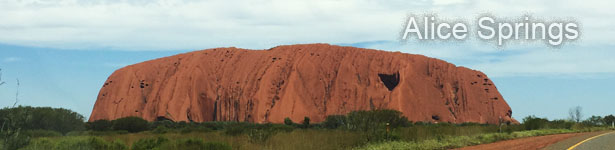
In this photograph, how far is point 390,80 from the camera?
3994 inches

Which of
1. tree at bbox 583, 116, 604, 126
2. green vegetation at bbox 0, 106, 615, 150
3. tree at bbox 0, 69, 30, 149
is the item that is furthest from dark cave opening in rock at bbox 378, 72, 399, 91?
tree at bbox 0, 69, 30, 149

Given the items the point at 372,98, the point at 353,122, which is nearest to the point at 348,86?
the point at 372,98

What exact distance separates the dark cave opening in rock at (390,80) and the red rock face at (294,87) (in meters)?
0.19

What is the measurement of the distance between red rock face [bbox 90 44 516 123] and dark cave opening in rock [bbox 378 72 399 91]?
19cm

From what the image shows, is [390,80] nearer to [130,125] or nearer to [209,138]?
[130,125]

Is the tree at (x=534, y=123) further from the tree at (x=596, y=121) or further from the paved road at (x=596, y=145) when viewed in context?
the tree at (x=596, y=121)

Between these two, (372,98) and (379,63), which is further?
(379,63)

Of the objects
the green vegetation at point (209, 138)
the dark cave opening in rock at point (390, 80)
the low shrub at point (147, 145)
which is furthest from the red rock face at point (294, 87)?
the low shrub at point (147, 145)

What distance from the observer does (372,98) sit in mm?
94438

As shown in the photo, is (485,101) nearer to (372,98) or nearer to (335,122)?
(372,98)

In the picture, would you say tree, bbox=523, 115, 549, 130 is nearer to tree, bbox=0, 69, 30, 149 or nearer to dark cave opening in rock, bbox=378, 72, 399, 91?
tree, bbox=0, 69, 30, 149

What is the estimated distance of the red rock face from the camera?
92.6 metres

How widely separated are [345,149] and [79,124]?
340 inches

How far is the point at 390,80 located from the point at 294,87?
20.0 metres
